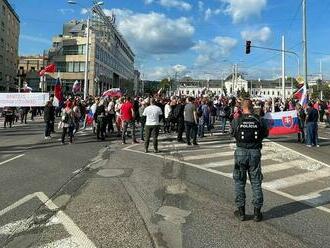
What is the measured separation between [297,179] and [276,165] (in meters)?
2.08

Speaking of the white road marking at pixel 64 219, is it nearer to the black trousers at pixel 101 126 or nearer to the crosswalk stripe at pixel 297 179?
the crosswalk stripe at pixel 297 179

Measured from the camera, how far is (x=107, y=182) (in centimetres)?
988

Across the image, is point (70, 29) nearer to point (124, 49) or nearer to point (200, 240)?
point (124, 49)

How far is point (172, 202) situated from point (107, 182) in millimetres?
2148

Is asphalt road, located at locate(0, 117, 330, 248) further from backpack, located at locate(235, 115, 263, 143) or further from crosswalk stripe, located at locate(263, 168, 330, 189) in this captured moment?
backpack, located at locate(235, 115, 263, 143)

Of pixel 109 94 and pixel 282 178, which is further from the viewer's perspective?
pixel 109 94

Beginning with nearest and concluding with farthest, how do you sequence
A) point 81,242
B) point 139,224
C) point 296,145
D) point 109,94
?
1. point 81,242
2. point 139,224
3. point 296,145
4. point 109,94

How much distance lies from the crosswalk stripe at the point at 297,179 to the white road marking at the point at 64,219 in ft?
15.2

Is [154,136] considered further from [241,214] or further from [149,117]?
[241,214]

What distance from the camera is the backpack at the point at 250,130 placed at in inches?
286

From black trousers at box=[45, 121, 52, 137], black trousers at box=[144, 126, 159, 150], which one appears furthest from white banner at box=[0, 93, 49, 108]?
black trousers at box=[144, 126, 159, 150]

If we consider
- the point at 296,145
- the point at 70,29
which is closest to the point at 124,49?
the point at 70,29

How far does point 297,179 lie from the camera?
11.0m

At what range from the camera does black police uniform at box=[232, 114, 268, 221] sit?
7.23 meters
